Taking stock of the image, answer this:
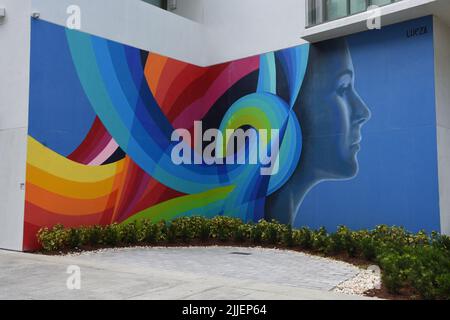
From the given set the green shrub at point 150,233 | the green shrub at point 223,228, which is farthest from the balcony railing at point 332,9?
the green shrub at point 150,233

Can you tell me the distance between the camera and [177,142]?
15.4 m

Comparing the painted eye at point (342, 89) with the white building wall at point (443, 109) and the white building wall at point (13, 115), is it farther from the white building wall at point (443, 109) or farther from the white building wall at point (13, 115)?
the white building wall at point (13, 115)

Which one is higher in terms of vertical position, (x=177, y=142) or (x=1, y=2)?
(x=1, y=2)

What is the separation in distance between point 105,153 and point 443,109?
8945mm

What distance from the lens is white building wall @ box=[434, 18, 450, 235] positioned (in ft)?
37.8

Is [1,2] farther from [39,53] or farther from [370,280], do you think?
[370,280]

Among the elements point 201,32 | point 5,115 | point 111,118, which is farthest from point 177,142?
point 5,115

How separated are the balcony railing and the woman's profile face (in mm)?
741

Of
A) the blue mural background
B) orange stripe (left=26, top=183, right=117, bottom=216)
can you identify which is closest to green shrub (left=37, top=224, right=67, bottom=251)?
orange stripe (left=26, top=183, right=117, bottom=216)

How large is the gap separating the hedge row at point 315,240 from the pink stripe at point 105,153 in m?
1.82

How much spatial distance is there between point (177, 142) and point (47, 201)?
4747 mm

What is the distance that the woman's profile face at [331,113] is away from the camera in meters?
12.9

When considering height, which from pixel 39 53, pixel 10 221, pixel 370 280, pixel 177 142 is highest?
pixel 39 53

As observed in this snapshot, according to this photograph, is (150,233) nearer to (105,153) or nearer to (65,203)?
(65,203)
